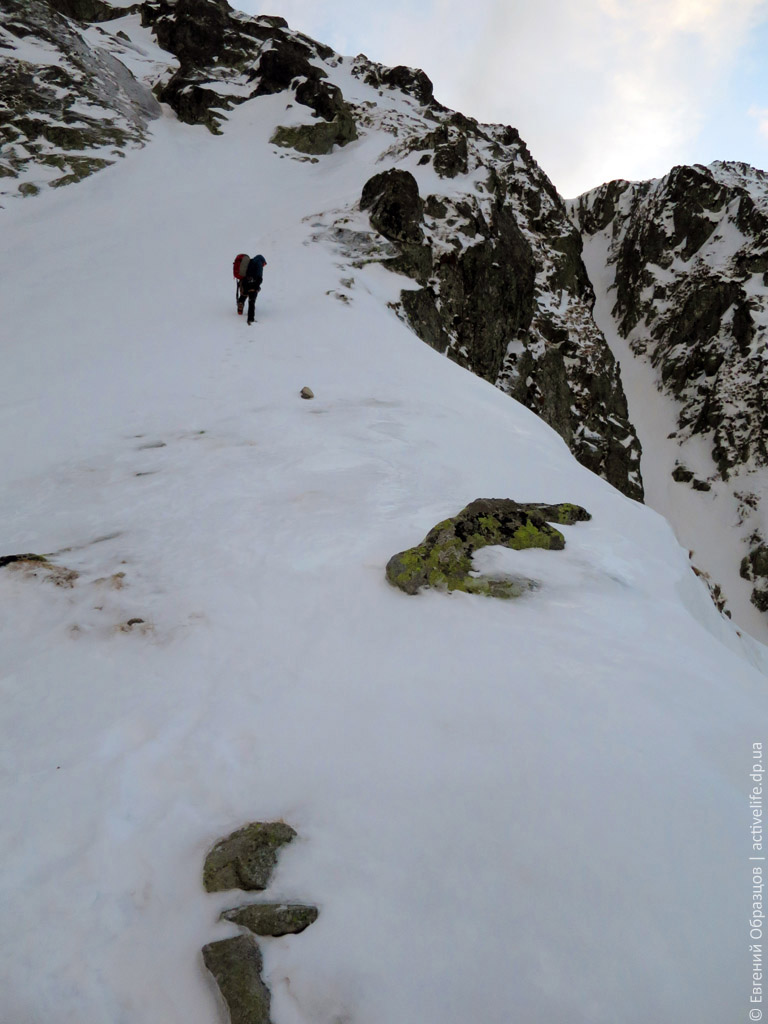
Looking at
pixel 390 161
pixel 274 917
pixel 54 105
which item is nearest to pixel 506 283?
pixel 390 161

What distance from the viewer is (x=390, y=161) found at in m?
33.0

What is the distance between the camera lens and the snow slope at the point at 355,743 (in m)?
1.94

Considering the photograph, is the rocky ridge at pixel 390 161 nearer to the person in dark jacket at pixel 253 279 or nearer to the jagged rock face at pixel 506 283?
the jagged rock face at pixel 506 283

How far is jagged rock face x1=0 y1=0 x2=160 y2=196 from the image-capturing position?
924 inches

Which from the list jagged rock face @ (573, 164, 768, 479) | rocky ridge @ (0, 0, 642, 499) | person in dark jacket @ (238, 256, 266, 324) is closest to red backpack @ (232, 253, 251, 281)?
person in dark jacket @ (238, 256, 266, 324)

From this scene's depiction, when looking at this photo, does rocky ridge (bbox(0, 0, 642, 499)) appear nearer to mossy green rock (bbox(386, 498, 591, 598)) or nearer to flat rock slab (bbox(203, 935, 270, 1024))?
mossy green rock (bbox(386, 498, 591, 598))

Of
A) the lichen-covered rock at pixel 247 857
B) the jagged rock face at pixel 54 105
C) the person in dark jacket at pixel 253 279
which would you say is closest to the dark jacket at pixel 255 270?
the person in dark jacket at pixel 253 279

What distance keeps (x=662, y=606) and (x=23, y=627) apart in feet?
18.0

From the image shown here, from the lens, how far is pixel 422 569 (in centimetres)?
446

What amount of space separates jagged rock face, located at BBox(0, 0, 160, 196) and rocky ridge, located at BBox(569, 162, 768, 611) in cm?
5568

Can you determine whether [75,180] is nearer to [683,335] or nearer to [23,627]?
[23,627]

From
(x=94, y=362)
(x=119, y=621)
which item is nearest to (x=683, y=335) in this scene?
(x=94, y=362)

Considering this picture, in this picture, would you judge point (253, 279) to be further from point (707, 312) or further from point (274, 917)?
point (707, 312)

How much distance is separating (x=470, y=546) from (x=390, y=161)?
37.0 metres
